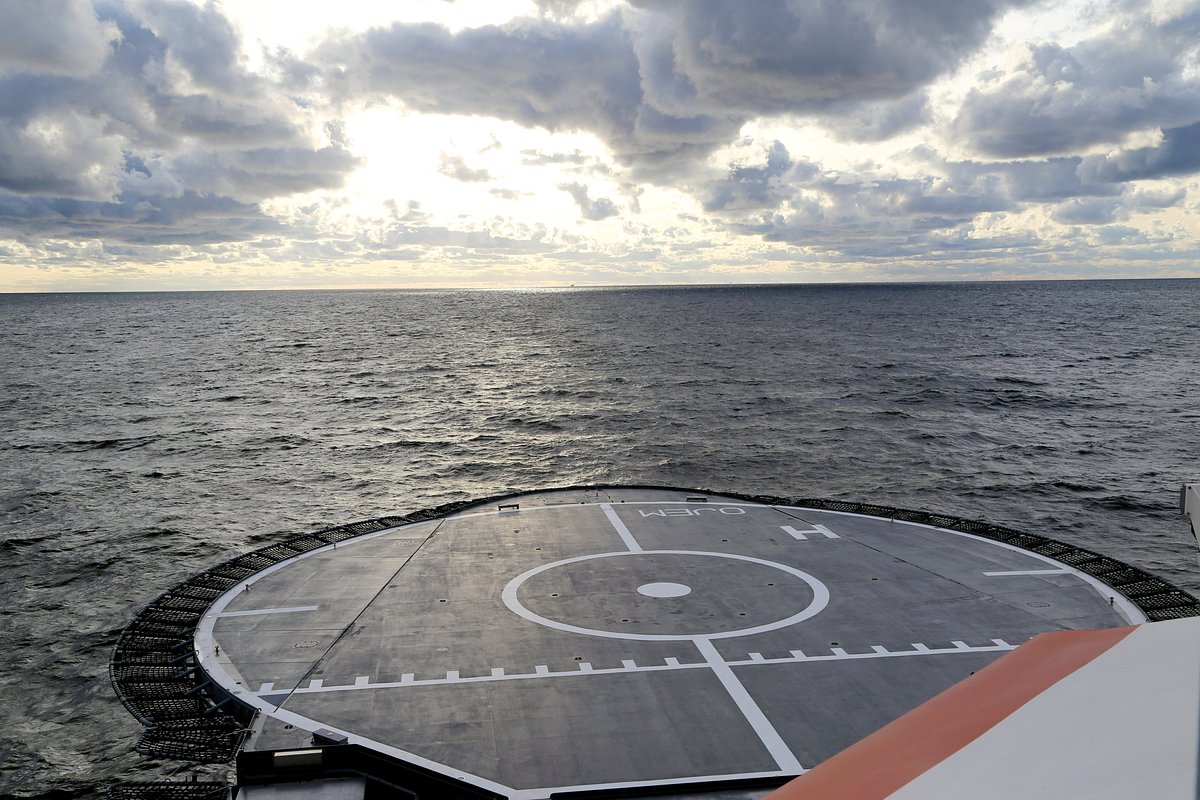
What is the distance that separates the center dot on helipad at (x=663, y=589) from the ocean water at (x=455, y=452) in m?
13.4

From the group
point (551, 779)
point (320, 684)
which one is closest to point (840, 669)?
point (551, 779)

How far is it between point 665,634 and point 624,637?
1.18 metres

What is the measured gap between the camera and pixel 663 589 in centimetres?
2770

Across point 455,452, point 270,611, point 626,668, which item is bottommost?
point 455,452

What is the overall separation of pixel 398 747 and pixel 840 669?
11.2 metres

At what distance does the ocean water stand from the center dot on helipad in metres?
13.4

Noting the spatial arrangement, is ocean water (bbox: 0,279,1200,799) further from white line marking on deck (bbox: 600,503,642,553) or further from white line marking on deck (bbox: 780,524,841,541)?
white line marking on deck (bbox: 780,524,841,541)

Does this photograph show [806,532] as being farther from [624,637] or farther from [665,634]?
[624,637]

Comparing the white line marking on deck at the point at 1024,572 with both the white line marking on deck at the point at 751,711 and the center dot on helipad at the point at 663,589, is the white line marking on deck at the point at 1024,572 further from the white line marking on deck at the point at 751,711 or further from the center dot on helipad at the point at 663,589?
the white line marking on deck at the point at 751,711

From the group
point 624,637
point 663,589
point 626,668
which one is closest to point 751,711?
point 626,668

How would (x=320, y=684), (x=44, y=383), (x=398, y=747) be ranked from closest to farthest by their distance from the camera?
(x=398, y=747)
(x=320, y=684)
(x=44, y=383)

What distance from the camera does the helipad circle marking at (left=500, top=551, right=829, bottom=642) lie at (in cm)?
2420

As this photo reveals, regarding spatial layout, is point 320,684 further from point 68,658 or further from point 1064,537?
point 1064,537

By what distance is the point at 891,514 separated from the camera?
37.7 m
